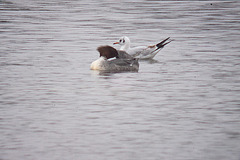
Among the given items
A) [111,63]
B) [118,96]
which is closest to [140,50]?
[111,63]

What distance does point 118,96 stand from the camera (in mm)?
13070

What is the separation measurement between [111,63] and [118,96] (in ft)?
12.4

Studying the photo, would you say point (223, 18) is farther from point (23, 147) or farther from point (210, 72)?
point (23, 147)

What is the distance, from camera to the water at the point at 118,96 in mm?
9195

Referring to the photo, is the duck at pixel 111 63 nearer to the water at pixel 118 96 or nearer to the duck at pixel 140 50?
the water at pixel 118 96

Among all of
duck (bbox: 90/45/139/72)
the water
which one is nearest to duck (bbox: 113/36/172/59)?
the water

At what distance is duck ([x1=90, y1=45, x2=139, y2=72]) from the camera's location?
16719 mm

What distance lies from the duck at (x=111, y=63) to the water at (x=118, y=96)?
316 millimetres

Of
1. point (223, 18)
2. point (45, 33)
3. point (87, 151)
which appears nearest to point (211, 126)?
point (87, 151)

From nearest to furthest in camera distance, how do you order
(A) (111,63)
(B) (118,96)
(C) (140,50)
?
1. (B) (118,96)
2. (A) (111,63)
3. (C) (140,50)

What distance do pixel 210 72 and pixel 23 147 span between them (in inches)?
320

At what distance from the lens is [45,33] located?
996 inches

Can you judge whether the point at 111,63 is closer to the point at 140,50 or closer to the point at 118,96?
the point at 140,50

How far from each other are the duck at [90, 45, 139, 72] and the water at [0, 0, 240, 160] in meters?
0.32
